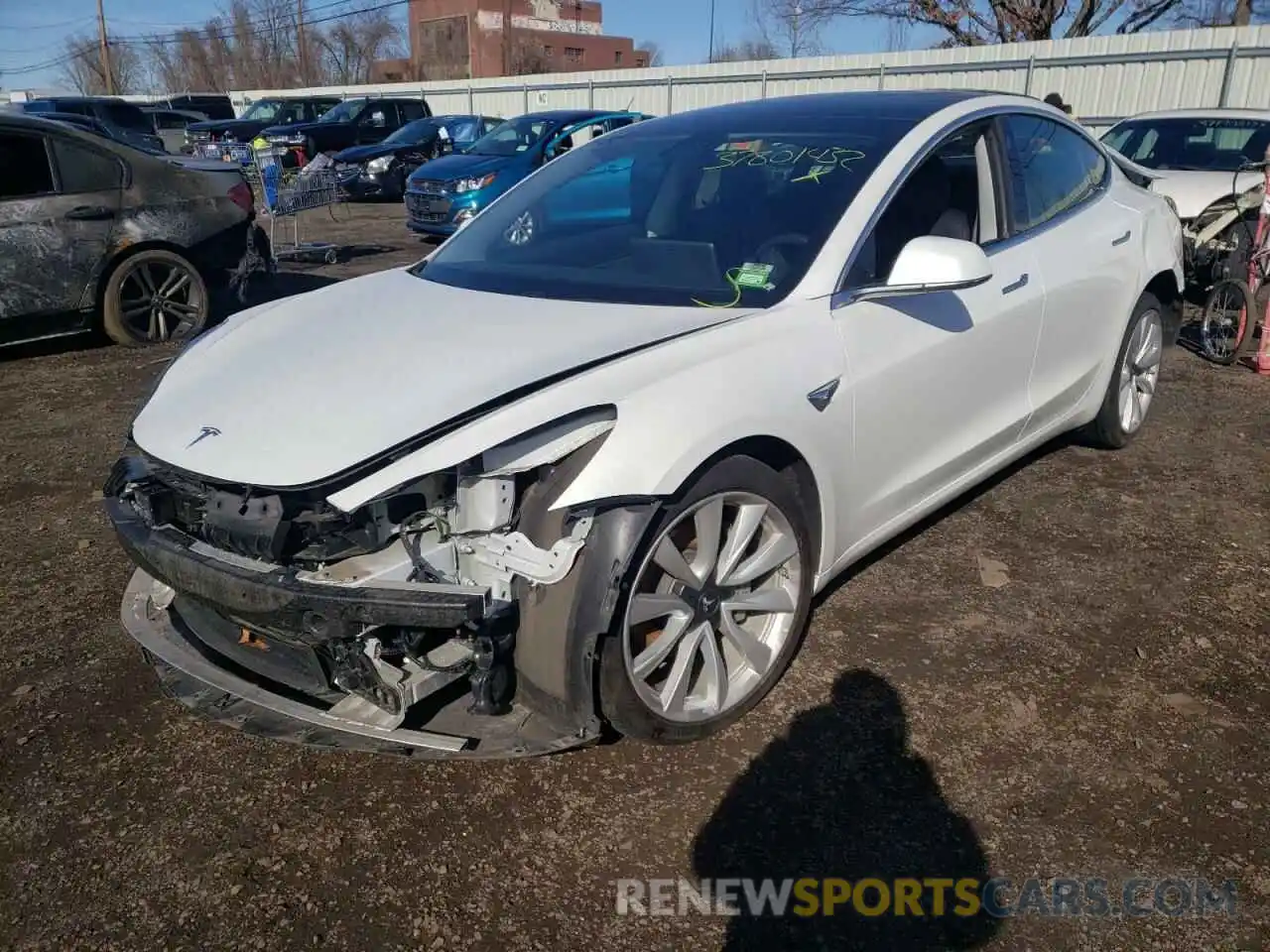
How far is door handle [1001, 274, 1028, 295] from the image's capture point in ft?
11.4

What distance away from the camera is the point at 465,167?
487 inches

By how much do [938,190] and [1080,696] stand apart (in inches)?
68.0

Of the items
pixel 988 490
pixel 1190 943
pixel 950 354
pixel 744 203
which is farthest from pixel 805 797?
pixel 988 490

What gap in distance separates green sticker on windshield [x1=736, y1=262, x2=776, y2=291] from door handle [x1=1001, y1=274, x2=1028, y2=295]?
1031 millimetres

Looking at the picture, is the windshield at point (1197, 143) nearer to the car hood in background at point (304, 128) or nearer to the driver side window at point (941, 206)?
the driver side window at point (941, 206)

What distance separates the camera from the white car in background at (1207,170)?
7.47m

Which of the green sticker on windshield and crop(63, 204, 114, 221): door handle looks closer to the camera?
the green sticker on windshield

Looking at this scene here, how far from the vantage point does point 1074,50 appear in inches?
662

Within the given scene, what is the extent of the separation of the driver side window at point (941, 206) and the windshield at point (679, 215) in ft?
0.45

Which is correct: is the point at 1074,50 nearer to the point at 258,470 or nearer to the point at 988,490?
the point at 988,490

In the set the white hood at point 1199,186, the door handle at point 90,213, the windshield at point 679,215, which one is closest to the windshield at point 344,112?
the door handle at point 90,213

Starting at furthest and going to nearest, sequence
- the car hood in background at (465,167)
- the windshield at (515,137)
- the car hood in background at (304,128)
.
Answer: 1. the car hood in background at (304,128)
2. the windshield at (515,137)
3. the car hood in background at (465,167)

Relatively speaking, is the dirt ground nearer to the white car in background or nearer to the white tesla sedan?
the white tesla sedan

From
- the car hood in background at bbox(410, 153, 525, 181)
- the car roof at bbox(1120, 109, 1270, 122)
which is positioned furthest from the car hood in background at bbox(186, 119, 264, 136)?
the car roof at bbox(1120, 109, 1270, 122)
